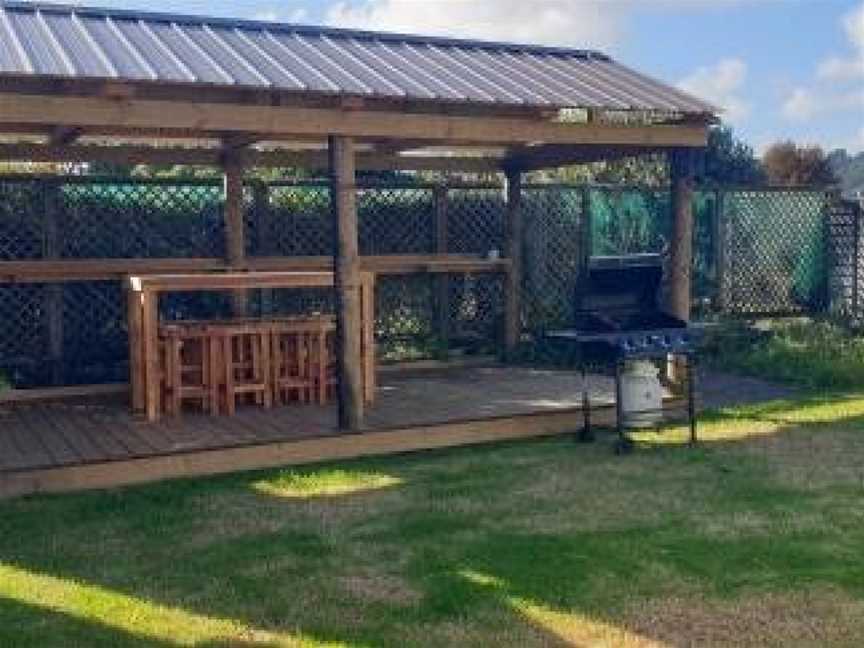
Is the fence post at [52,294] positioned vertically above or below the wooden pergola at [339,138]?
below

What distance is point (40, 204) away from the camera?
9.99m

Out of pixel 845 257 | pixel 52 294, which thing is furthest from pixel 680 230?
pixel 845 257

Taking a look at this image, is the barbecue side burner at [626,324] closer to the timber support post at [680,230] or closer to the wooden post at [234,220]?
the timber support post at [680,230]

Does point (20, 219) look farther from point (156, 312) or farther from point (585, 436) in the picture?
point (585, 436)

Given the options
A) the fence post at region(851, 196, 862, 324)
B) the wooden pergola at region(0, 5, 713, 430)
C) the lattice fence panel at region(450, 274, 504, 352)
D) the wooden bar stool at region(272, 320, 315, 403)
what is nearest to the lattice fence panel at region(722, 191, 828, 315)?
the fence post at region(851, 196, 862, 324)

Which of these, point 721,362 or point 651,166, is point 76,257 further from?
point 651,166

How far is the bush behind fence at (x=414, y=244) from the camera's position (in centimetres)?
1000

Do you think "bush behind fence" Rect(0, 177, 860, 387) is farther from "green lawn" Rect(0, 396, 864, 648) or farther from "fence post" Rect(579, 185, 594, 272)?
"green lawn" Rect(0, 396, 864, 648)

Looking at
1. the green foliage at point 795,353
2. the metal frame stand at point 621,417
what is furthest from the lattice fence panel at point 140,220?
the green foliage at point 795,353

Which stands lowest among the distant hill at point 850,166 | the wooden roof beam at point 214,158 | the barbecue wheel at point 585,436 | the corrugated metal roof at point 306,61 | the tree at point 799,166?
the barbecue wheel at point 585,436

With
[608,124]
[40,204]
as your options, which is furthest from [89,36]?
[608,124]

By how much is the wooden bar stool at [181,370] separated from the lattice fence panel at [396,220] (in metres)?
3.25

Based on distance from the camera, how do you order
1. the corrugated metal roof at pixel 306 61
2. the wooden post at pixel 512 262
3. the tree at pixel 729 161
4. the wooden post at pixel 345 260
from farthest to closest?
1. the tree at pixel 729 161
2. the wooden post at pixel 512 262
3. the wooden post at pixel 345 260
4. the corrugated metal roof at pixel 306 61

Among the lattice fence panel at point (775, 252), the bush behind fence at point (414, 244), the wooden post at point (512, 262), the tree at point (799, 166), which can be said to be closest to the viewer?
the bush behind fence at point (414, 244)
